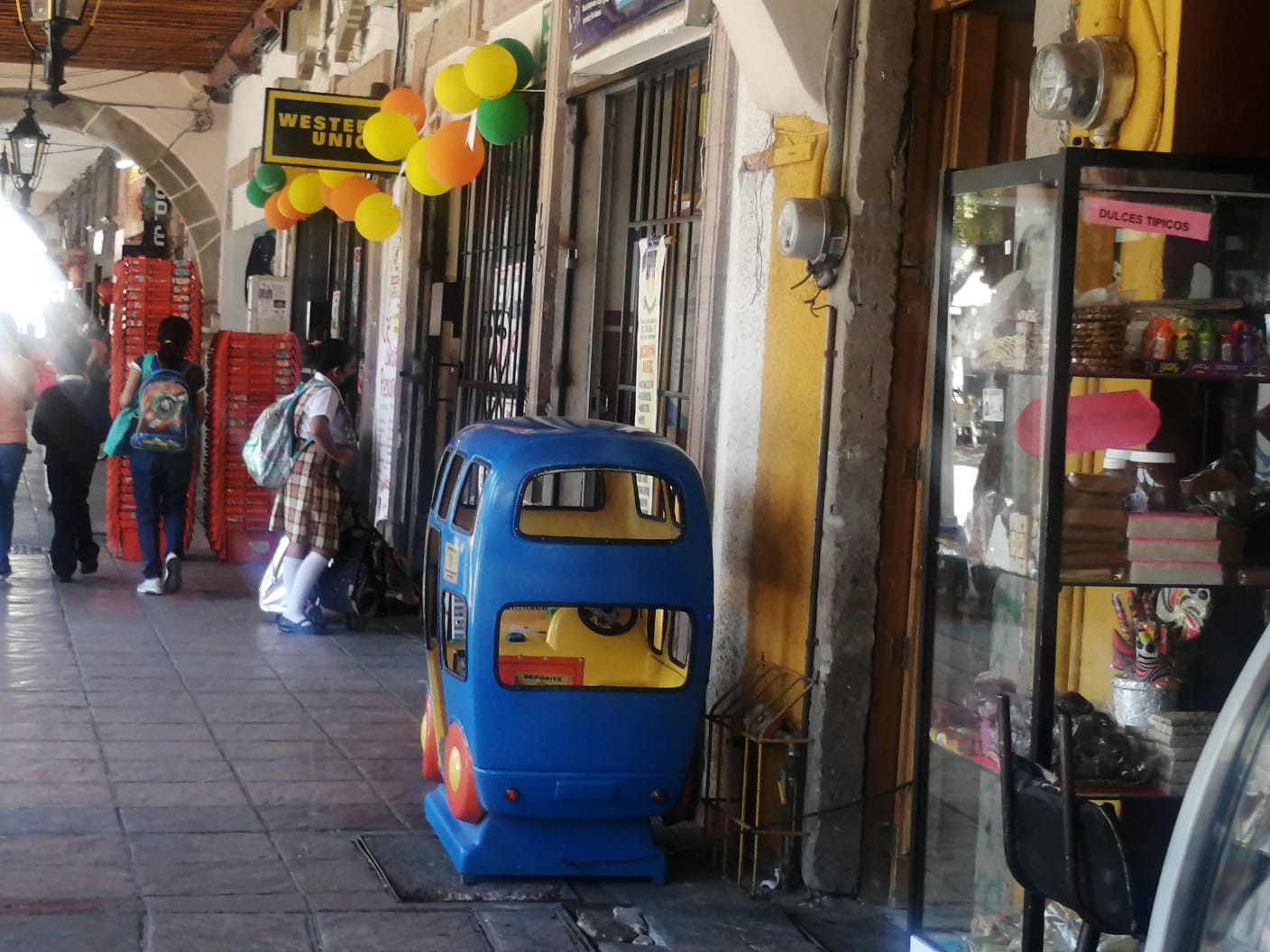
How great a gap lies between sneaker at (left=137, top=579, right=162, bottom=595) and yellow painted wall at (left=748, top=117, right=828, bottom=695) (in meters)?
5.39

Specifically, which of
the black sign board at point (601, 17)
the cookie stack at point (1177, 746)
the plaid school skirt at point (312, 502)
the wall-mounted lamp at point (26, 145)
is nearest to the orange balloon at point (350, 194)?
the plaid school skirt at point (312, 502)

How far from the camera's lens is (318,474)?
8.69m

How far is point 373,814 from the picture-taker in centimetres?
550

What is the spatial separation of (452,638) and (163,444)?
486cm

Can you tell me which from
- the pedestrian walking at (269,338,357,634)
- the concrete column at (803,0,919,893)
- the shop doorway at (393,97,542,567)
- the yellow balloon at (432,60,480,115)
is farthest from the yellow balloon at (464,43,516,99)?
the concrete column at (803,0,919,893)

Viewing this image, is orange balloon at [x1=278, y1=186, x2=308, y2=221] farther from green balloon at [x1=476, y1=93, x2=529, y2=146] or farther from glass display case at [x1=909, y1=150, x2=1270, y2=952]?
glass display case at [x1=909, y1=150, x2=1270, y2=952]

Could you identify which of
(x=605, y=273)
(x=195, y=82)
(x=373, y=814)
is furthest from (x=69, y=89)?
(x=373, y=814)

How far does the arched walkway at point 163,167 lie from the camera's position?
18594 mm

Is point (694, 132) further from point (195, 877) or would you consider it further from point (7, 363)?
point (7, 363)

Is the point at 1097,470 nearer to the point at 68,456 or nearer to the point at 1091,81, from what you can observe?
the point at 1091,81

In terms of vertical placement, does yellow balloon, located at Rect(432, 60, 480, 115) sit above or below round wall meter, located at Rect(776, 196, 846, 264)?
above

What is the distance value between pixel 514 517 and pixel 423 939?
1.18 metres

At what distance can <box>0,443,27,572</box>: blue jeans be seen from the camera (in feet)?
31.7

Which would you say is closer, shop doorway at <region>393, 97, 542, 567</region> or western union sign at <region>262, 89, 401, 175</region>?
shop doorway at <region>393, 97, 542, 567</region>
